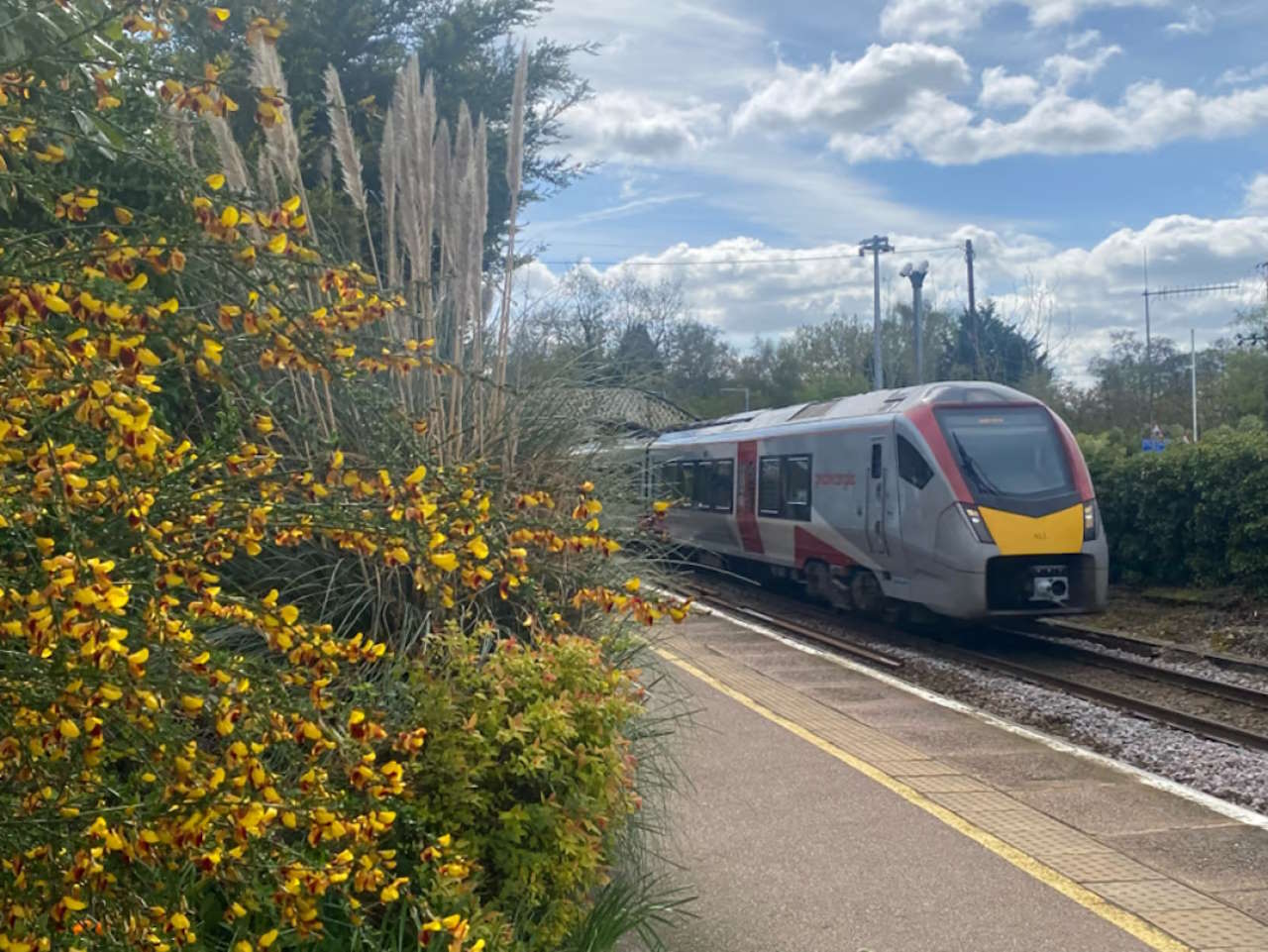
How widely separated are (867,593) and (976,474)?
2.65 m

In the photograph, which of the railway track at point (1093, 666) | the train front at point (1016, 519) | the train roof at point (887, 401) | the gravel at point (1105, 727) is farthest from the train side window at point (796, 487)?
the train front at point (1016, 519)

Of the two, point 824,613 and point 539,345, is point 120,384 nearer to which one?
point 539,345

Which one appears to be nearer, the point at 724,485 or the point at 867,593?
the point at 867,593

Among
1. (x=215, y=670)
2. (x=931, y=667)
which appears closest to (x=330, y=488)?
(x=215, y=670)

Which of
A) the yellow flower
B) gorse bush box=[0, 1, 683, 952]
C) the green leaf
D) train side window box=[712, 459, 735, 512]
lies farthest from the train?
the green leaf

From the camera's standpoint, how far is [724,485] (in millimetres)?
19031

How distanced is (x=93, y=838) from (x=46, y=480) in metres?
0.60

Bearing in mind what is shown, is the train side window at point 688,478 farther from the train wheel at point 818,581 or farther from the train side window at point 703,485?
the train wheel at point 818,581

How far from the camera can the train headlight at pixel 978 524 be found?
12.7m

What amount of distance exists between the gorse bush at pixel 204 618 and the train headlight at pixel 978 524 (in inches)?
375

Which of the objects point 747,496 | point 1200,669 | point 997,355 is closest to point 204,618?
point 1200,669

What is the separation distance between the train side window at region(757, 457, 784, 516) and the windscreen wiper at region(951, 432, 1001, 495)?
3.93 metres

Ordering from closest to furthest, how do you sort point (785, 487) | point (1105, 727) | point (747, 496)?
1. point (1105, 727)
2. point (785, 487)
3. point (747, 496)

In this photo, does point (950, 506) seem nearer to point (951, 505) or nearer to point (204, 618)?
point (951, 505)
